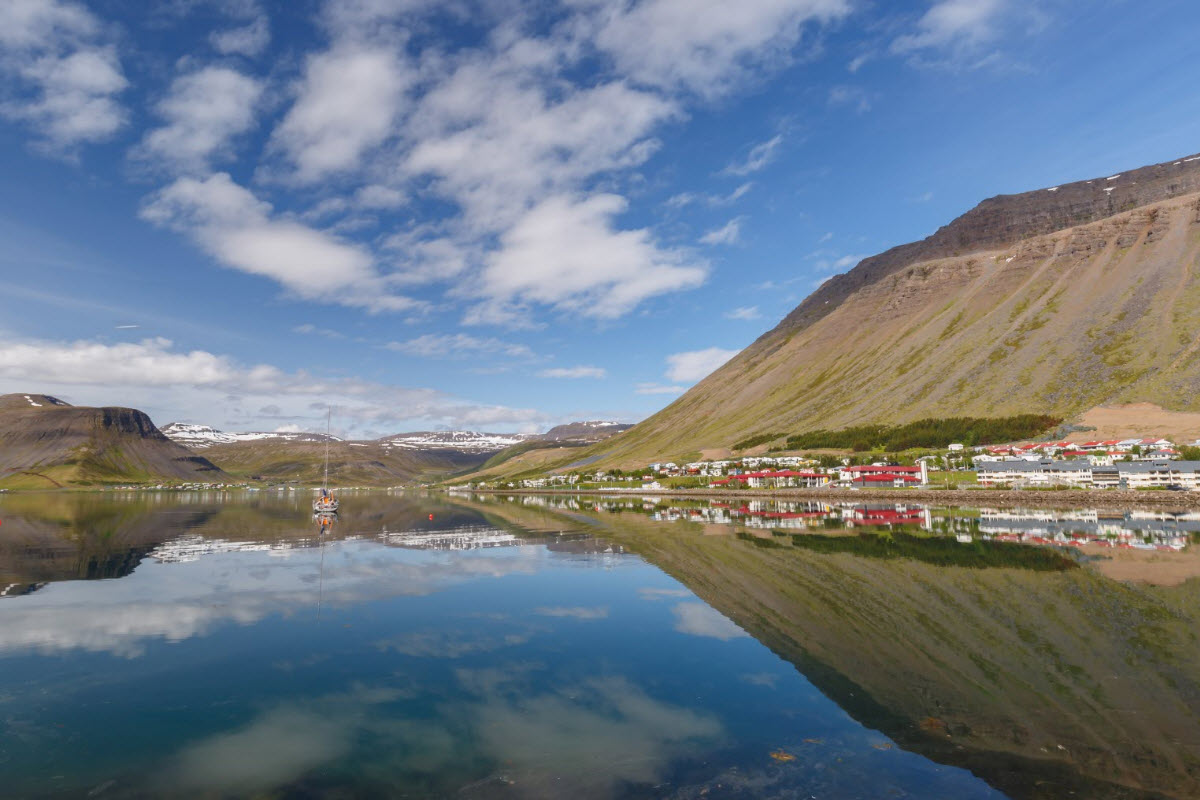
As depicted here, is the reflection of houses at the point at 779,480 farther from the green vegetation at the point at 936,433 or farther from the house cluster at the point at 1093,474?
the house cluster at the point at 1093,474

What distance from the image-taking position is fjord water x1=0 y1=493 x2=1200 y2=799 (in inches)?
539

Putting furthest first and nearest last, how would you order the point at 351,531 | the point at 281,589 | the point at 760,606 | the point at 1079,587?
1. the point at 351,531
2. the point at 281,589
3. the point at 1079,587
4. the point at 760,606

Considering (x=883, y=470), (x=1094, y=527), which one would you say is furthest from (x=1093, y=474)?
(x=1094, y=527)

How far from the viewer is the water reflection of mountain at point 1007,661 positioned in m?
14.1

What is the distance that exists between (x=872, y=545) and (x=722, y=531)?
1940 centimetres

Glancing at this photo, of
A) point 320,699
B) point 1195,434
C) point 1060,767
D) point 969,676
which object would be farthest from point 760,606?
point 1195,434

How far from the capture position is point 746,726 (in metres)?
16.6

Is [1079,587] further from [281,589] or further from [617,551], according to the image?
[281,589]

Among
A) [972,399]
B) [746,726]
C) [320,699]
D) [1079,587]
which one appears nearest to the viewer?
[746,726]

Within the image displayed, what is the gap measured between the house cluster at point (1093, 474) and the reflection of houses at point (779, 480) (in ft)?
123

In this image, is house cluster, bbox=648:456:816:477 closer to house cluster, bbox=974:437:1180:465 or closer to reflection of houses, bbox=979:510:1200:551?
house cluster, bbox=974:437:1180:465

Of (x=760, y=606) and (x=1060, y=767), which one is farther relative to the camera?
(x=760, y=606)

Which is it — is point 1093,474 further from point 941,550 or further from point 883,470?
point 941,550

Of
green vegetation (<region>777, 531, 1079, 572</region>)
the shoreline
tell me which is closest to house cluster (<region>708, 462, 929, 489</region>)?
the shoreline
